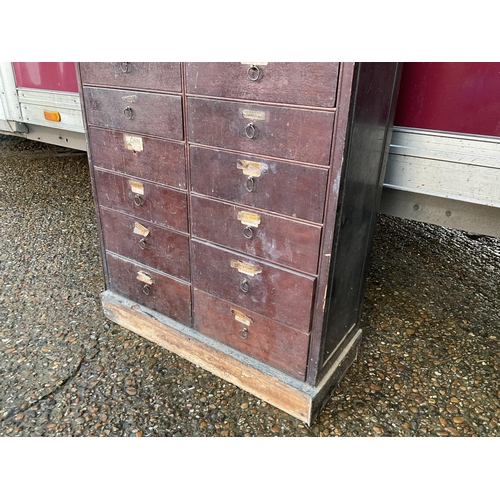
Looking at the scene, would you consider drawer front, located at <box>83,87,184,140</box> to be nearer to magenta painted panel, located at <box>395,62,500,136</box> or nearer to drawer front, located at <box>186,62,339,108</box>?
drawer front, located at <box>186,62,339,108</box>

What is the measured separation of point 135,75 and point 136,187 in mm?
510

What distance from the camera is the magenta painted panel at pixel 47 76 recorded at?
10.6ft

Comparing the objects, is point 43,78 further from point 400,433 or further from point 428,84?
point 400,433

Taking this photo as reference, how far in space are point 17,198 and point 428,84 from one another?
157 inches

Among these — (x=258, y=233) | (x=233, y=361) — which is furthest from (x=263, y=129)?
(x=233, y=361)

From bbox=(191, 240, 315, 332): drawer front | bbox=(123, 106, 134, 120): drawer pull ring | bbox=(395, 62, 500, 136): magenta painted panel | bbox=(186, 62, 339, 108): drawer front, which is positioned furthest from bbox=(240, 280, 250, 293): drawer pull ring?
bbox=(395, 62, 500, 136): magenta painted panel

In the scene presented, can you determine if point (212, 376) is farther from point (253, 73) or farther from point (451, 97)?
point (451, 97)

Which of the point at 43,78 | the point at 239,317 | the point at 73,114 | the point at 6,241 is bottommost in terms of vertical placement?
the point at 6,241

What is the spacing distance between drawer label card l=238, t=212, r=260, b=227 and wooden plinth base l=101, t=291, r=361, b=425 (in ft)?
2.23

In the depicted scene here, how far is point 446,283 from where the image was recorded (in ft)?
9.80

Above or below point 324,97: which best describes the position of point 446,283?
below

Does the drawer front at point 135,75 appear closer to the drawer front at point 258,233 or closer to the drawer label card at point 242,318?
the drawer front at point 258,233

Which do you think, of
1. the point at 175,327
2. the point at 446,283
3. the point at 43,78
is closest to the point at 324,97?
the point at 175,327

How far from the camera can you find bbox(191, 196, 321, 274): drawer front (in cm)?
161
